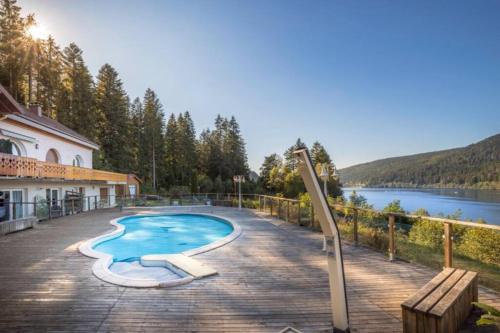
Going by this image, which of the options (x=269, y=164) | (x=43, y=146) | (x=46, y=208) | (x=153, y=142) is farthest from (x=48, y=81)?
(x=269, y=164)

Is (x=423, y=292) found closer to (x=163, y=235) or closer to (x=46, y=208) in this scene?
(x=163, y=235)

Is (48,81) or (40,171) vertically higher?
(48,81)

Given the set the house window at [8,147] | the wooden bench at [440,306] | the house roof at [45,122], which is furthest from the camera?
the house roof at [45,122]

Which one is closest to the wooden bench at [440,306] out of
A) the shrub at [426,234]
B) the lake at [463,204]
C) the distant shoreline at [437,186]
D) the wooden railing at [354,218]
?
the wooden railing at [354,218]

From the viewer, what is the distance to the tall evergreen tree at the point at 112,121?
32344mm

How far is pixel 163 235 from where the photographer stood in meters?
12.0

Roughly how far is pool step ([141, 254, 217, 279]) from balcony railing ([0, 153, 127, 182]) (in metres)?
9.04

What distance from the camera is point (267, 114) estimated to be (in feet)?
82.1

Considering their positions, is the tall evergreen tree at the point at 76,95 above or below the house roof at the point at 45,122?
above

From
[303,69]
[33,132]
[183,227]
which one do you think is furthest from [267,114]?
[33,132]

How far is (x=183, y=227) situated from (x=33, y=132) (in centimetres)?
924

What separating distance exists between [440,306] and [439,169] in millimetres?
95772

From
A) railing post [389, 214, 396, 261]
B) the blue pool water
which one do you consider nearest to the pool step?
the blue pool water

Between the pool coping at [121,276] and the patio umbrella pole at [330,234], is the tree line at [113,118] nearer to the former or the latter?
the pool coping at [121,276]
